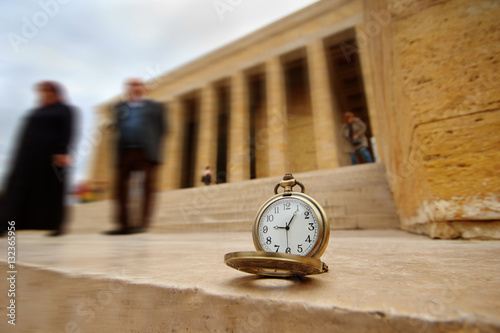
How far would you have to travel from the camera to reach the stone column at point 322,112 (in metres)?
12.9

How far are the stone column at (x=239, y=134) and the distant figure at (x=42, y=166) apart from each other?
12.0 m

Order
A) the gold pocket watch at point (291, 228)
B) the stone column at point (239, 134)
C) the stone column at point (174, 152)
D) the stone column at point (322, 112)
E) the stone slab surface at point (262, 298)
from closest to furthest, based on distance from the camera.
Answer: the stone slab surface at point (262, 298) < the gold pocket watch at point (291, 228) < the stone column at point (322, 112) < the stone column at point (239, 134) < the stone column at point (174, 152)

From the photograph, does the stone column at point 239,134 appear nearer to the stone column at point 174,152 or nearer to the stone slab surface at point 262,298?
the stone column at point 174,152

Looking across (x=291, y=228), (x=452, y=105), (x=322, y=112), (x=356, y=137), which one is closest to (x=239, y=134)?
(x=322, y=112)

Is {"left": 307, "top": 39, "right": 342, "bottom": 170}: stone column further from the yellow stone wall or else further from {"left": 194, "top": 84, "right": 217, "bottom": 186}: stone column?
the yellow stone wall

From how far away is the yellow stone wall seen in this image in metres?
2.01

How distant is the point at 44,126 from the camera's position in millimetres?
3527

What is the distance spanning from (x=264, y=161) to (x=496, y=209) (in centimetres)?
1414

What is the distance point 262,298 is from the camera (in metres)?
0.71

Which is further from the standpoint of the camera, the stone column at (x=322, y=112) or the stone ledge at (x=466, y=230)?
the stone column at (x=322, y=112)

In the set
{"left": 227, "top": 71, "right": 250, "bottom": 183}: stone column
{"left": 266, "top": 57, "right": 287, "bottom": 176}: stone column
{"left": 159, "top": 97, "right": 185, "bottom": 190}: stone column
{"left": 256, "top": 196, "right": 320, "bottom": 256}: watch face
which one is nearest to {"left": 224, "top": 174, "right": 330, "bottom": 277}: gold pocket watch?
{"left": 256, "top": 196, "right": 320, "bottom": 256}: watch face

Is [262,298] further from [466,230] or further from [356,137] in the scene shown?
[356,137]

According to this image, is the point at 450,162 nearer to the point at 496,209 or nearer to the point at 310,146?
the point at 496,209

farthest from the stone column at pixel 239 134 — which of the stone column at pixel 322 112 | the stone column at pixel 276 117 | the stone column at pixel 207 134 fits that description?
the stone column at pixel 322 112
